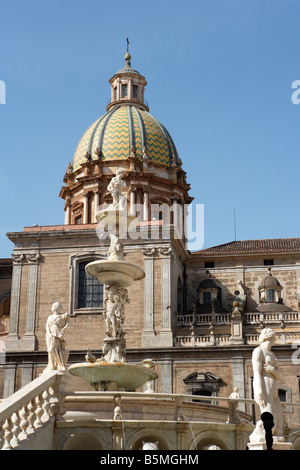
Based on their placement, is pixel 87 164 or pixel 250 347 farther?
pixel 87 164

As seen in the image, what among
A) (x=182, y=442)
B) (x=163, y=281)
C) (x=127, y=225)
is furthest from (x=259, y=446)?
(x=163, y=281)

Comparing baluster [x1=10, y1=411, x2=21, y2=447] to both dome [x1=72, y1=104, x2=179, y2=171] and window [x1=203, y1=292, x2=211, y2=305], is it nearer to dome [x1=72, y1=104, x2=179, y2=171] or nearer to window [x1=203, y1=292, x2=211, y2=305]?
window [x1=203, y1=292, x2=211, y2=305]

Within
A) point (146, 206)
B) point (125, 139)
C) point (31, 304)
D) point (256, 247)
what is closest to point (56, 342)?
point (31, 304)

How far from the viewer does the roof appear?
1597 inches

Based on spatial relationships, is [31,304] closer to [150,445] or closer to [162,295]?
[162,295]

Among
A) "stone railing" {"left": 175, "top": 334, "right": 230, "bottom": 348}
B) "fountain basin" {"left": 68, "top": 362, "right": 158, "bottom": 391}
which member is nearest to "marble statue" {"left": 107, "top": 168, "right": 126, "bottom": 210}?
"fountain basin" {"left": 68, "top": 362, "right": 158, "bottom": 391}

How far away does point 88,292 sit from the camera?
3709cm

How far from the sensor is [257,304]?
131ft

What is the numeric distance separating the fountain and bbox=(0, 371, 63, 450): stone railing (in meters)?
3.46

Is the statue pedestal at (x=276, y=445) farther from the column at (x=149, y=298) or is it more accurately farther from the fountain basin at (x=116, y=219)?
the column at (x=149, y=298)

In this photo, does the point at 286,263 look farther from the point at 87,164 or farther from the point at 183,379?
the point at 87,164
